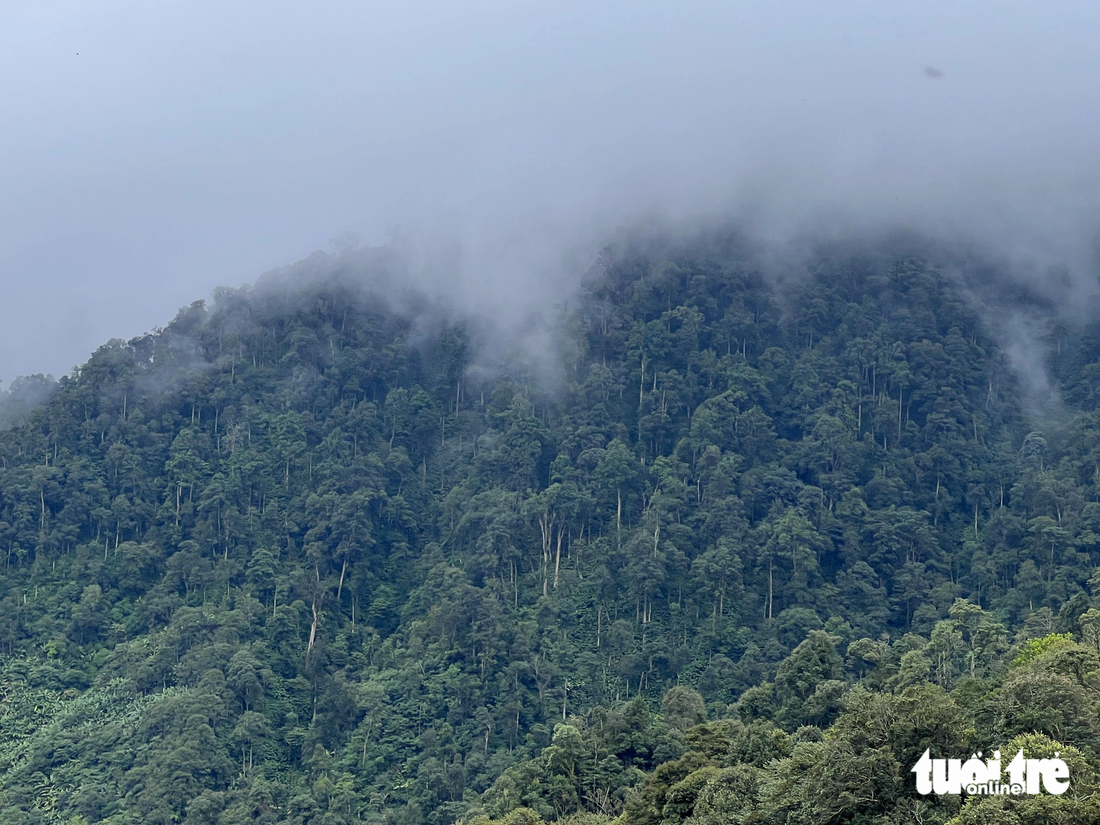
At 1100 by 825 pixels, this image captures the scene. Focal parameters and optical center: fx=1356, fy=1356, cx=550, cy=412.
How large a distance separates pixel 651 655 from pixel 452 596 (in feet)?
31.4

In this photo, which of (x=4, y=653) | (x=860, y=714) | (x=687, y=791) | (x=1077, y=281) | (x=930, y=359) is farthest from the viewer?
(x=1077, y=281)

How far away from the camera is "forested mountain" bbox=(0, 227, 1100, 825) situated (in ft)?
176

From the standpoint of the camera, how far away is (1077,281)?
265 ft

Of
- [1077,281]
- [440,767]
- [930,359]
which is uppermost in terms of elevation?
[1077,281]

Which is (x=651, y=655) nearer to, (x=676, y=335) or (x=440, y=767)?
(x=440, y=767)

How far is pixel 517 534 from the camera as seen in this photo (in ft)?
215

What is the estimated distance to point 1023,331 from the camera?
251 feet

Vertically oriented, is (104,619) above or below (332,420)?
below

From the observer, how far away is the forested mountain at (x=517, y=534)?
5353 cm

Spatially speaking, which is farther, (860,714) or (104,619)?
(104,619)

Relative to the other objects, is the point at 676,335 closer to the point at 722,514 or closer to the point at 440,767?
the point at 722,514

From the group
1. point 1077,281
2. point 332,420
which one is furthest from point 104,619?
point 1077,281

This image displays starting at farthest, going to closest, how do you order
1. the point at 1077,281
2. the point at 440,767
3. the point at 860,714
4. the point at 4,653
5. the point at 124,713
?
the point at 1077,281, the point at 4,653, the point at 124,713, the point at 440,767, the point at 860,714

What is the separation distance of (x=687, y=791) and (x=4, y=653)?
4106cm
